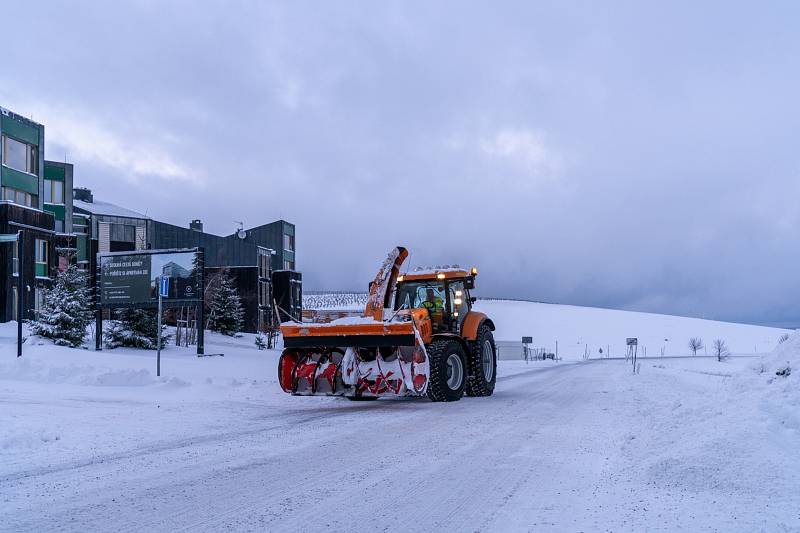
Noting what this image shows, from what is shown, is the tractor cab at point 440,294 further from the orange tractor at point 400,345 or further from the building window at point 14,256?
the building window at point 14,256

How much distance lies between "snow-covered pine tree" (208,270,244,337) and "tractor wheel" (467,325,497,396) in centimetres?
2988

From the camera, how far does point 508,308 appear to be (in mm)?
173500

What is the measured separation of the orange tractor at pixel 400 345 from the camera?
43.0ft

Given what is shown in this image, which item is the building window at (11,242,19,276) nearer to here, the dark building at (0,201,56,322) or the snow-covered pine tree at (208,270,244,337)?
the dark building at (0,201,56,322)

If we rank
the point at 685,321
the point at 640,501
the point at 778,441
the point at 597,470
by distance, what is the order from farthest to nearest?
1. the point at 685,321
2. the point at 597,470
3. the point at 778,441
4. the point at 640,501

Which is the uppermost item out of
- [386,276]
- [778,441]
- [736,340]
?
[386,276]

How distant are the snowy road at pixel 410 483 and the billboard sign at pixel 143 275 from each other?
64.6 feet

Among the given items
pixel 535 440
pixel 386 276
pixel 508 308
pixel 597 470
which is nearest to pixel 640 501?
pixel 597 470

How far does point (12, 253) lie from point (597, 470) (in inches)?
1205

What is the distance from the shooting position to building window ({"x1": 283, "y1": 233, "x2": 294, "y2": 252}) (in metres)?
64.9

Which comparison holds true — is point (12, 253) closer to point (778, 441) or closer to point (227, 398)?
point (227, 398)

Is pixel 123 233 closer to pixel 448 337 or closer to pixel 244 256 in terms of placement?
pixel 244 256

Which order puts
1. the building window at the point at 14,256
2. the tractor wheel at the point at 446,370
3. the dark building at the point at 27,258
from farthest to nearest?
the building window at the point at 14,256, the dark building at the point at 27,258, the tractor wheel at the point at 446,370

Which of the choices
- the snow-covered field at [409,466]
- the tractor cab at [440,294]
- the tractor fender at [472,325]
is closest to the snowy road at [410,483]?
the snow-covered field at [409,466]
